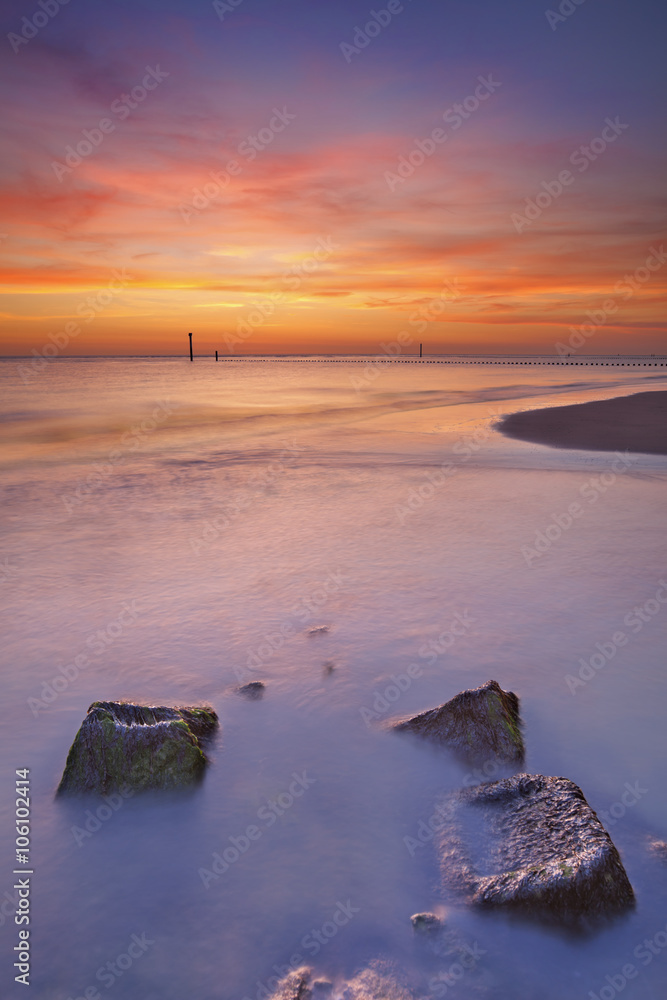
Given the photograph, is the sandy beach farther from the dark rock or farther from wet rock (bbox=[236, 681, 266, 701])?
the dark rock

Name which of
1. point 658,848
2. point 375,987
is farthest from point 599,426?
point 375,987

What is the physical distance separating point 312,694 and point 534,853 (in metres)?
2.33

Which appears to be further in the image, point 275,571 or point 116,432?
point 116,432

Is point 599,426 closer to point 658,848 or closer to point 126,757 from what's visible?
point 658,848

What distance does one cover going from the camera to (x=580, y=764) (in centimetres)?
434

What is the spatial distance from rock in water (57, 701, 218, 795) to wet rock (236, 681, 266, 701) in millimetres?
1024

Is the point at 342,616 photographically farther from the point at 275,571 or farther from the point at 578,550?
the point at 578,550

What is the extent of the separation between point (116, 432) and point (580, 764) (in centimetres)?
2342

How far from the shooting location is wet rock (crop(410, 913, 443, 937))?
3.12m

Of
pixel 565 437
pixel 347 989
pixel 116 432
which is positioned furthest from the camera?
pixel 116 432

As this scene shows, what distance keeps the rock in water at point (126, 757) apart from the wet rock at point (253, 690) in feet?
3.36

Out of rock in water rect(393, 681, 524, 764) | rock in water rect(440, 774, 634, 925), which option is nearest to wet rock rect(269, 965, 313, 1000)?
rock in water rect(440, 774, 634, 925)

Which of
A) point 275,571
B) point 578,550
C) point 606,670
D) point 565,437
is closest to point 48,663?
point 275,571

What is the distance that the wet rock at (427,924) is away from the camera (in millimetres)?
3117
